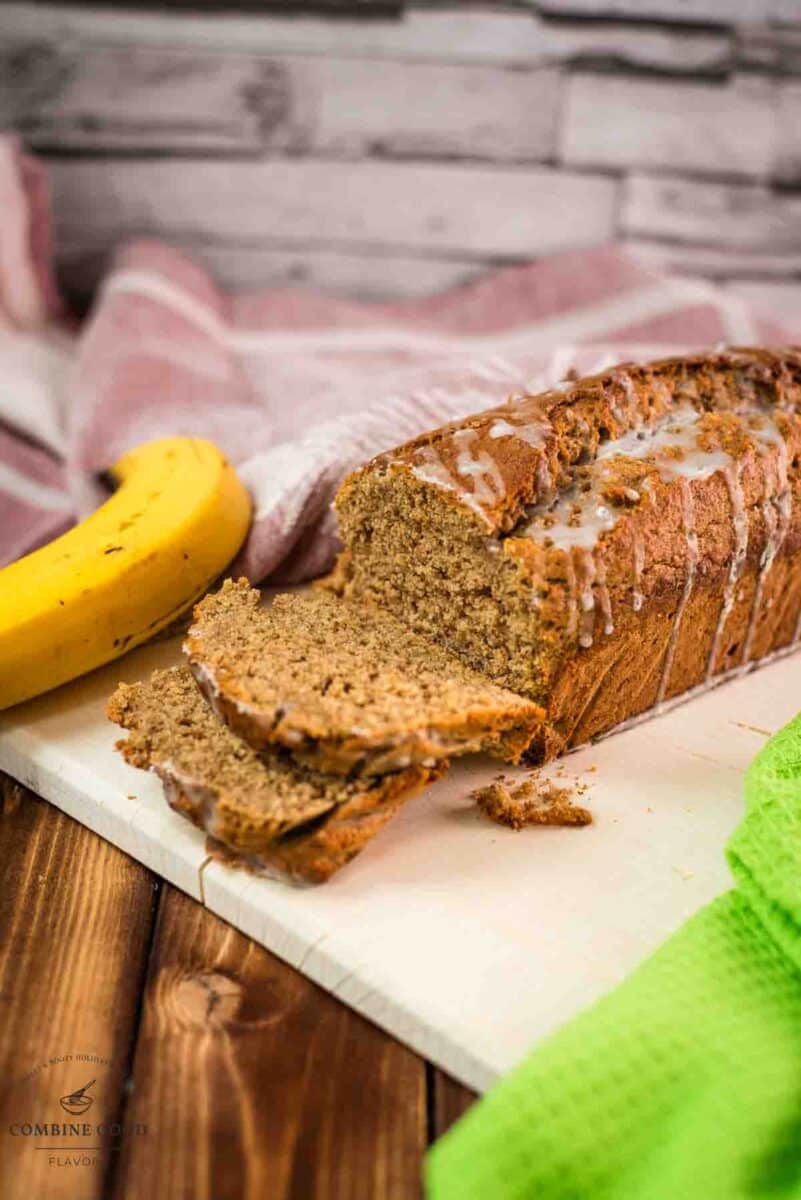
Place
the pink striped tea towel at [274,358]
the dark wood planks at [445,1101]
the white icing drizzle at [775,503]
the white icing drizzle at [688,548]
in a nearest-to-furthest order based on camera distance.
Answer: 1. the dark wood planks at [445,1101]
2. the white icing drizzle at [688,548]
3. the white icing drizzle at [775,503]
4. the pink striped tea towel at [274,358]

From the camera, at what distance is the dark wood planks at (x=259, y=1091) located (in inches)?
57.3

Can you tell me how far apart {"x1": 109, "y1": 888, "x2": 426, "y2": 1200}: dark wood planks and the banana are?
2.15ft

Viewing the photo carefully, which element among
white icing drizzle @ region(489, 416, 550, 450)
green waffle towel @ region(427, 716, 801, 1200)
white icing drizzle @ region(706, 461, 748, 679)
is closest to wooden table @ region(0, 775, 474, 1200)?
green waffle towel @ region(427, 716, 801, 1200)

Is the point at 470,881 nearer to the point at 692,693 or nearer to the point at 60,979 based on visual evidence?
the point at 60,979

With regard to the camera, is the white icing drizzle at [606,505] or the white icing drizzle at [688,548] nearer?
the white icing drizzle at [606,505]

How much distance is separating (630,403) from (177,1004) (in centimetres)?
143

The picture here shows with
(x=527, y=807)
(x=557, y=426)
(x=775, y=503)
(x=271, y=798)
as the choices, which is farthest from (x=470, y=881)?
(x=775, y=503)

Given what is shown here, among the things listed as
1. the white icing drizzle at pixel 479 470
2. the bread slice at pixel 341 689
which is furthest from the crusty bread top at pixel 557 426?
the bread slice at pixel 341 689

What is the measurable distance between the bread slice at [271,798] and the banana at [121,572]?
0.34 meters

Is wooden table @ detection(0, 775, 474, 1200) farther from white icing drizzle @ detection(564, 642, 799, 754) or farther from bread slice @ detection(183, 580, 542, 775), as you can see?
white icing drizzle @ detection(564, 642, 799, 754)

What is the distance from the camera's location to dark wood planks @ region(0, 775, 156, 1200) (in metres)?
1.49

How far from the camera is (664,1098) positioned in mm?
1480

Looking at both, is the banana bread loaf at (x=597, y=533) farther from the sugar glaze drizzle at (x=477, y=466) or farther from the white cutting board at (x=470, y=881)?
the white cutting board at (x=470, y=881)

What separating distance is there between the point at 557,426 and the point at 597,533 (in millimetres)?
258
